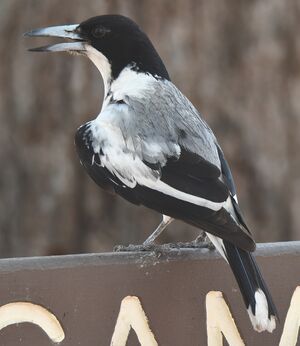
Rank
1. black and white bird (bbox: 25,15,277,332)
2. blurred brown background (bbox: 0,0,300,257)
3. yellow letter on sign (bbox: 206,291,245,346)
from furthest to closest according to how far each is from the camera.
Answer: blurred brown background (bbox: 0,0,300,257) → black and white bird (bbox: 25,15,277,332) → yellow letter on sign (bbox: 206,291,245,346)

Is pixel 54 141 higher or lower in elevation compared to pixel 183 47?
lower

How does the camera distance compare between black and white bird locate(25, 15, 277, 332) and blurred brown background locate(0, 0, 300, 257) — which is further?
blurred brown background locate(0, 0, 300, 257)

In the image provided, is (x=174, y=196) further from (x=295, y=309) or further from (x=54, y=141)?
(x=54, y=141)

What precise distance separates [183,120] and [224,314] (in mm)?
831

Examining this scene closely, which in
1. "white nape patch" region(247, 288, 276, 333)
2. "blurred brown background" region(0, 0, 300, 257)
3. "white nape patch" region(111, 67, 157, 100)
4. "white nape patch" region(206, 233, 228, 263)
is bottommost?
"blurred brown background" region(0, 0, 300, 257)

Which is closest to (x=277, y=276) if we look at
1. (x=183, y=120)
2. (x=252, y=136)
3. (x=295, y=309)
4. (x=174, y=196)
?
(x=295, y=309)

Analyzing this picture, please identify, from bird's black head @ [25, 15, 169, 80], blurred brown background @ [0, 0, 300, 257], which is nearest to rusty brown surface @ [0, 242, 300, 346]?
bird's black head @ [25, 15, 169, 80]

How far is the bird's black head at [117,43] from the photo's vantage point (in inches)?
149

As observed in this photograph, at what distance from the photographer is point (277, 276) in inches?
112

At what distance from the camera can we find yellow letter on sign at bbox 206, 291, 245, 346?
273 cm

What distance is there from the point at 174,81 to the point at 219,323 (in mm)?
2434

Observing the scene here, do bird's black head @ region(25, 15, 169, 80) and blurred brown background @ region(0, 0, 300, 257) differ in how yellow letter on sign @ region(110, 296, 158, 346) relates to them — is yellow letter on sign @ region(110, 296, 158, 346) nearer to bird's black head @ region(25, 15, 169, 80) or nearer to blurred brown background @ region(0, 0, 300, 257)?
bird's black head @ region(25, 15, 169, 80)

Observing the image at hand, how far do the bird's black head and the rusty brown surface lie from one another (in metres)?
1.06

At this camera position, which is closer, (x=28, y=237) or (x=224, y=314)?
(x=224, y=314)
